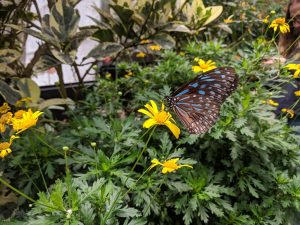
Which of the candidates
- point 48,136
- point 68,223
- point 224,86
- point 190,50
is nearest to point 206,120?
point 224,86

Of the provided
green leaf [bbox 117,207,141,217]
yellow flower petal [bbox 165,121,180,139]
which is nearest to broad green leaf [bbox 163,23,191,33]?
yellow flower petal [bbox 165,121,180,139]

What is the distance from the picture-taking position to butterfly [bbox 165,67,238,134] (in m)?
1.25

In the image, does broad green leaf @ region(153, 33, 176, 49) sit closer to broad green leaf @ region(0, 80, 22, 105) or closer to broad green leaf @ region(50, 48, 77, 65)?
broad green leaf @ region(50, 48, 77, 65)

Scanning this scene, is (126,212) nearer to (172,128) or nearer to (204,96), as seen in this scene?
(172,128)

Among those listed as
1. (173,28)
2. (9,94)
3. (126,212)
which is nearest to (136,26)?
(173,28)

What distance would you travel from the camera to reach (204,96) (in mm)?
1269

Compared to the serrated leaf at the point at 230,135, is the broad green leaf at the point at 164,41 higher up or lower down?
higher up

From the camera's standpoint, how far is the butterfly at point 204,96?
1248 millimetres

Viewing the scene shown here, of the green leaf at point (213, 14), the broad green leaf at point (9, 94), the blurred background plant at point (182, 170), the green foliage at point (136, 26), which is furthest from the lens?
the green leaf at point (213, 14)

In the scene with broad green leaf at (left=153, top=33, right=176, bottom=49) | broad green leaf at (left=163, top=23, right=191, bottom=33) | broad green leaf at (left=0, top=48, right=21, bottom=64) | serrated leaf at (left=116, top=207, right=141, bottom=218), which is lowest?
serrated leaf at (left=116, top=207, right=141, bottom=218)

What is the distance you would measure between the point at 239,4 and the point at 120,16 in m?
2.36

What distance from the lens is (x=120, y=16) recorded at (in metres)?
1.94

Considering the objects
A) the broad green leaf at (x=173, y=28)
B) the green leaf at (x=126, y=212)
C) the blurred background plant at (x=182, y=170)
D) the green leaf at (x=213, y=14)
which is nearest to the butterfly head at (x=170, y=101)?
the blurred background plant at (x=182, y=170)

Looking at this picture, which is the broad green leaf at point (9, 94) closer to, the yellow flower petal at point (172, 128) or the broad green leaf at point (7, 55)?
the broad green leaf at point (7, 55)
